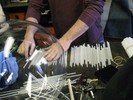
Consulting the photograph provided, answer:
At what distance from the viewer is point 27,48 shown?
89 cm

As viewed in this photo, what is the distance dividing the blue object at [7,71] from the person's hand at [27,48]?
0.05 m

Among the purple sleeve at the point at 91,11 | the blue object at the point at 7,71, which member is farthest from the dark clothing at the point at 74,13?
the blue object at the point at 7,71

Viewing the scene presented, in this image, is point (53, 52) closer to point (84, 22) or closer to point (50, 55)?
point (50, 55)

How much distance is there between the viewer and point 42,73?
0.86m

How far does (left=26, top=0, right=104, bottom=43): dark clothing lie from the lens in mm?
1058

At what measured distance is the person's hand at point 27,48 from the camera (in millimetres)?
887

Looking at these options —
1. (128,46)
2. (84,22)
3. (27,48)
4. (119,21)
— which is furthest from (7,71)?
(119,21)

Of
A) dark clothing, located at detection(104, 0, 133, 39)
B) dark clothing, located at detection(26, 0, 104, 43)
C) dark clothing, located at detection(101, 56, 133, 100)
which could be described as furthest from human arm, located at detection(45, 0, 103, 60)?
dark clothing, located at detection(104, 0, 133, 39)

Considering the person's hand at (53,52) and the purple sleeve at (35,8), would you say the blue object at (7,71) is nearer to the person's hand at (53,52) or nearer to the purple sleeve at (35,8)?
the person's hand at (53,52)

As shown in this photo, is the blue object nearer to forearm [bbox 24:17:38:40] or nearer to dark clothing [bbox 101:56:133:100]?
forearm [bbox 24:17:38:40]

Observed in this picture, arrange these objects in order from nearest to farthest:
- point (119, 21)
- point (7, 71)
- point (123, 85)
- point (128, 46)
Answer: point (123, 85) < point (7, 71) < point (128, 46) < point (119, 21)

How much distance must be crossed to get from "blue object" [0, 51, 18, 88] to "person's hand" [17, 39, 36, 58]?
53 mm

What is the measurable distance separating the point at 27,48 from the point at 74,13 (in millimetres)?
387

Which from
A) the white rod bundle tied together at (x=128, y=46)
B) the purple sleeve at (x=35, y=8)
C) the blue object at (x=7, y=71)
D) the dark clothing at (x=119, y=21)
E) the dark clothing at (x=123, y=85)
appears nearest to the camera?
the dark clothing at (x=123, y=85)
